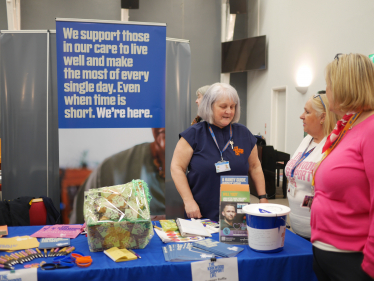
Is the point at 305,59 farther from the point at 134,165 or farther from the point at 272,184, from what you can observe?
the point at 134,165

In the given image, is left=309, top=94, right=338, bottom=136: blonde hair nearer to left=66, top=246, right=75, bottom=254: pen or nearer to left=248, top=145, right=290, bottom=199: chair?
left=66, top=246, right=75, bottom=254: pen

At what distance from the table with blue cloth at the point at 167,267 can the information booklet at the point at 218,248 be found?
0.03m

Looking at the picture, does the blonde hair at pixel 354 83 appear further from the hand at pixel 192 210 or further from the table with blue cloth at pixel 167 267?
the hand at pixel 192 210

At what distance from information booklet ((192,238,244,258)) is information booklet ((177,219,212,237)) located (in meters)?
0.09

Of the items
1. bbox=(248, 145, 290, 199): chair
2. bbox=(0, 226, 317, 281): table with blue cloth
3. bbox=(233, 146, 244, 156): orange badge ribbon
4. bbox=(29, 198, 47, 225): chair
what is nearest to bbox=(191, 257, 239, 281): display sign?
bbox=(0, 226, 317, 281): table with blue cloth

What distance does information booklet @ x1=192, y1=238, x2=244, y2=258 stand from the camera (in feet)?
4.39

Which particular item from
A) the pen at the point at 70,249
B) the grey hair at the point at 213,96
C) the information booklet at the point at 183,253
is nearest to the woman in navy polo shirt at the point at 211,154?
the grey hair at the point at 213,96

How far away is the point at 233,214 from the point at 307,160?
58 centimetres

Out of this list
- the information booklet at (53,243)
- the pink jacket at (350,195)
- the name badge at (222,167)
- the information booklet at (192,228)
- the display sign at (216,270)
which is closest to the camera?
the pink jacket at (350,195)

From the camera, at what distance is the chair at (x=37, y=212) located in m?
2.51

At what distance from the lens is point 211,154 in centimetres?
190

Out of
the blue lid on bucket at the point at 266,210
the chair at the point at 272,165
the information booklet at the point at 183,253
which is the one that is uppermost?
the blue lid on bucket at the point at 266,210

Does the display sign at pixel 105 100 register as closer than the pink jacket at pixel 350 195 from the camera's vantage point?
No

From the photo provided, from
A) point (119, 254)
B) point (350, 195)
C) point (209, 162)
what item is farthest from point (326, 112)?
point (119, 254)
